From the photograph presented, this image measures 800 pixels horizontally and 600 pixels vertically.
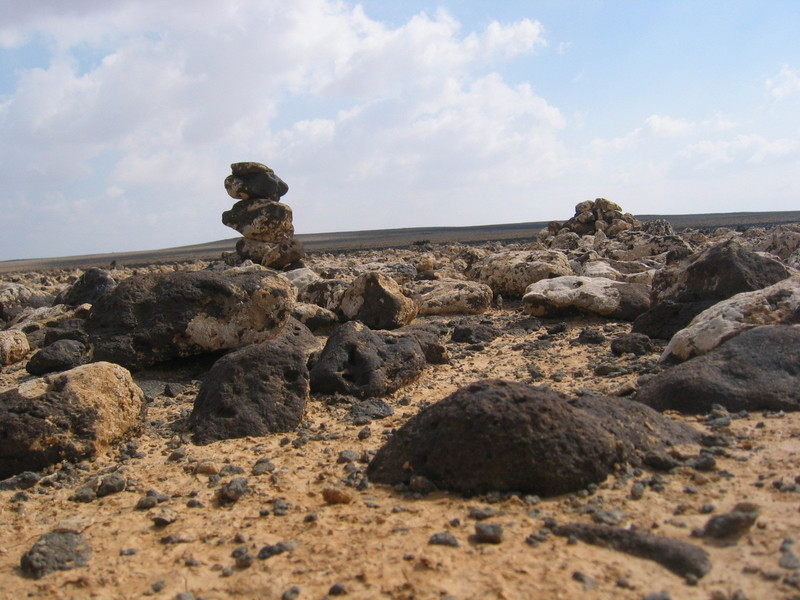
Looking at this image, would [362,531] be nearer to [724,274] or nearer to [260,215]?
[724,274]

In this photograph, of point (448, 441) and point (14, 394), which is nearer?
point (448, 441)

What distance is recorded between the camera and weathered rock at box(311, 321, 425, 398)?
580cm

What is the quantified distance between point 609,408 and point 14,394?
4164 millimetres

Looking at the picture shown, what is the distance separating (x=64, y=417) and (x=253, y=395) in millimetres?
1358

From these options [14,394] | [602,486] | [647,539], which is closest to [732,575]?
[647,539]

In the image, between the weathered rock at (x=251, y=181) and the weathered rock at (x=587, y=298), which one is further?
the weathered rock at (x=251, y=181)

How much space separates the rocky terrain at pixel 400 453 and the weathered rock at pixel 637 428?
18 mm

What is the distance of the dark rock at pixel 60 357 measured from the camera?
6859 mm

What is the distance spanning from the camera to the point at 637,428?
3.75m

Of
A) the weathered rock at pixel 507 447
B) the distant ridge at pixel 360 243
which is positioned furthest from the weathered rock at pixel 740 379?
the distant ridge at pixel 360 243

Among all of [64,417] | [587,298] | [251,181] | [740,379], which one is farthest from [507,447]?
[251,181]

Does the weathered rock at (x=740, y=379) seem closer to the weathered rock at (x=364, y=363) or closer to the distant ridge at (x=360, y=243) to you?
the weathered rock at (x=364, y=363)

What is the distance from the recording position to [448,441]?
3.57 meters

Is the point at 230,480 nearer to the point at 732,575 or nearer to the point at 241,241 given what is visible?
the point at 732,575
